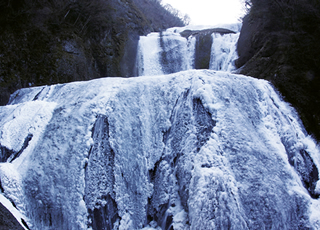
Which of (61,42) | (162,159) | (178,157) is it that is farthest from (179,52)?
(178,157)

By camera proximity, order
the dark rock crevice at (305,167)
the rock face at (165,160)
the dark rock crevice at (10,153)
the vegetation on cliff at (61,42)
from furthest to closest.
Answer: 1. the vegetation on cliff at (61,42)
2. the dark rock crevice at (10,153)
3. the dark rock crevice at (305,167)
4. the rock face at (165,160)

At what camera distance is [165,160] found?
4180mm

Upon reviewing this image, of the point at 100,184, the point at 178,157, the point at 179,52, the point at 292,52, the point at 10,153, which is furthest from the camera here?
the point at 179,52

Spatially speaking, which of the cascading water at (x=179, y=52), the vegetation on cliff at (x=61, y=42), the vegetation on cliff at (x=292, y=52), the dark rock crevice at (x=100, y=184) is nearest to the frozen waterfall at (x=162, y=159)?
the dark rock crevice at (x=100, y=184)

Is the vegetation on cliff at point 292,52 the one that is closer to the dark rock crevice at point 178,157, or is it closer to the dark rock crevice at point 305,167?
the dark rock crevice at point 305,167

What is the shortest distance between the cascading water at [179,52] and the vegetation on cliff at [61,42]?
0.88 metres

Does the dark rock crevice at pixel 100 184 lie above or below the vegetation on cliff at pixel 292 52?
below

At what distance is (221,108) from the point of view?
429 cm

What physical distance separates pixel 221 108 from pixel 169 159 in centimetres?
136

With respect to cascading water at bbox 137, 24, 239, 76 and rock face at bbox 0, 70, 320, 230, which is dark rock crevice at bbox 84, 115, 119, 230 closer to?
rock face at bbox 0, 70, 320, 230

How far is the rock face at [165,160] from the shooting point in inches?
137

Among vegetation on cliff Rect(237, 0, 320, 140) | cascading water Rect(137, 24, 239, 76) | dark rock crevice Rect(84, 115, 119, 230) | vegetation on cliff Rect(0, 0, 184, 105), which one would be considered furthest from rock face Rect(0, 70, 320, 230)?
cascading water Rect(137, 24, 239, 76)

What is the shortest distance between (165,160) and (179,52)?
981 cm

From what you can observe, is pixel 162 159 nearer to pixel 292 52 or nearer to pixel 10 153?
pixel 10 153
